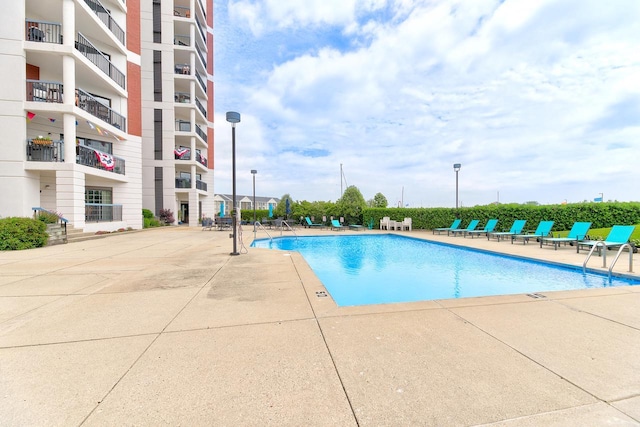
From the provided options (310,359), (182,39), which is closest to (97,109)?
(182,39)

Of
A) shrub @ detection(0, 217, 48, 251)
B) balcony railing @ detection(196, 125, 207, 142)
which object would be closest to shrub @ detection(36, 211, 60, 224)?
shrub @ detection(0, 217, 48, 251)

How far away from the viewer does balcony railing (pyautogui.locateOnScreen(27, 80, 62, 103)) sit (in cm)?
1343

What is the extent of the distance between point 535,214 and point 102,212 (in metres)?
25.9

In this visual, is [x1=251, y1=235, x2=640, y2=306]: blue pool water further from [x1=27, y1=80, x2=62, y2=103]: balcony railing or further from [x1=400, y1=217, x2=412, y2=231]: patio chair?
[x1=27, y1=80, x2=62, y2=103]: balcony railing

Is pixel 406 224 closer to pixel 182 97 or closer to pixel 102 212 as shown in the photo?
pixel 102 212

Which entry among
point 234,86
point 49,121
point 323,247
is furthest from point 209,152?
point 323,247

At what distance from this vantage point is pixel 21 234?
1003 cm

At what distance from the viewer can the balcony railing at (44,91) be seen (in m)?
13.4

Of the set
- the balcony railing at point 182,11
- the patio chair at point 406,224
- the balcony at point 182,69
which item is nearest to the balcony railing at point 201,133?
the balcony at point 182,69

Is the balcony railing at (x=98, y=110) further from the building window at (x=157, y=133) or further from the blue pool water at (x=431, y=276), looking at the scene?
the blue pool water at (x=431, y=276)

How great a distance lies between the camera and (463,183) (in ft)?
71.4

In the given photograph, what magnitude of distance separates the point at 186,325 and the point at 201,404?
166 centimetres

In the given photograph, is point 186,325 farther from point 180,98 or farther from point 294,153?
point 294,153

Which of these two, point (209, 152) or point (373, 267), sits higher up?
point (209, 152)
